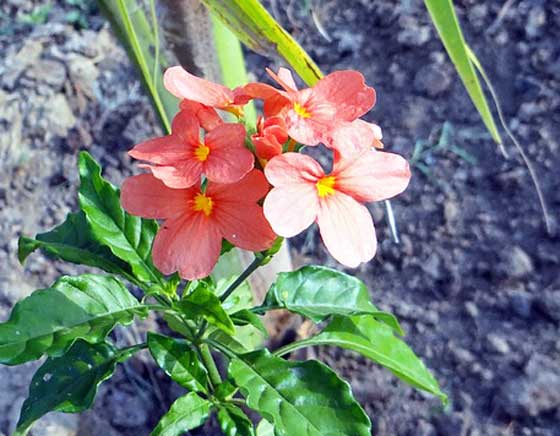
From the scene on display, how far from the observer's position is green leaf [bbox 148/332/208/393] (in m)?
0.92

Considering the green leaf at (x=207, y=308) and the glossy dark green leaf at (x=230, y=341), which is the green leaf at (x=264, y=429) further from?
the green leaf at (x=207, y=308)

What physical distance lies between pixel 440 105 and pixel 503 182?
0.26m

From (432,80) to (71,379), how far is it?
1.21 metres

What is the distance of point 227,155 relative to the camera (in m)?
0.70

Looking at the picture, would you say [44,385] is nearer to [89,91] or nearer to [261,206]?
[261,206]

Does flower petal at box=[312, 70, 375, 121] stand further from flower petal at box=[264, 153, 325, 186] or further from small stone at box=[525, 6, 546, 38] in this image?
small stone at box=[525, 6, 546, 38]

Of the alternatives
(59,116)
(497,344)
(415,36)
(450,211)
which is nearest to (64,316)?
(497,344)

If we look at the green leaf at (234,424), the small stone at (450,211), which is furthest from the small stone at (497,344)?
the green leaf at (234,424)

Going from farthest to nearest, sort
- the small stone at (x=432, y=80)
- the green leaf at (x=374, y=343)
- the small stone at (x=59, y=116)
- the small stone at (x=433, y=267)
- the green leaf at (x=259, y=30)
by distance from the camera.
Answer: the small stone at (x=59, y=116) → the small stone at (x=432, y=80) → the small stone at (x=433, y=267) → the green leaf at (x=374, y=343) → the green leaf at (x=259, y=30)

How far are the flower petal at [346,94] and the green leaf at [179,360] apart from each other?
14.2 inches

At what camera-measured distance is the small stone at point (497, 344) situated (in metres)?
1.52

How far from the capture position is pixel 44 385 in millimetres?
974

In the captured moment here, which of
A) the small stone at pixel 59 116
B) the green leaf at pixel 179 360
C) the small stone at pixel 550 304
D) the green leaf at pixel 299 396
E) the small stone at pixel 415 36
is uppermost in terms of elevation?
the green leaf at pixel 179 360

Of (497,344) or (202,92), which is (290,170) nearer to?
(202,92)
